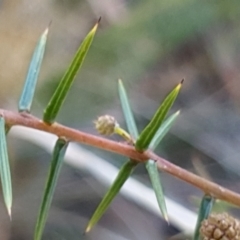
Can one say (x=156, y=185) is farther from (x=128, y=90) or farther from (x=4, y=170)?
(x=128, y=90)

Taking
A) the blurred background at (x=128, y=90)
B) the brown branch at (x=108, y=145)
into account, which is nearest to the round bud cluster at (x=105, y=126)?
the brown branch at (x=108, y=145)

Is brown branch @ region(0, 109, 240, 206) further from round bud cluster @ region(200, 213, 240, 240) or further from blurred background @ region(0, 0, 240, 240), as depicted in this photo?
blurred background @ region(0, 0, 240, 240)

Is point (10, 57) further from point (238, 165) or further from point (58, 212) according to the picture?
point (238, 165)

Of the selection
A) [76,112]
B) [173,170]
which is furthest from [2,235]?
[173,170]

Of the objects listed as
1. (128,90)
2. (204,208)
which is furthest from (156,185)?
(128,90)

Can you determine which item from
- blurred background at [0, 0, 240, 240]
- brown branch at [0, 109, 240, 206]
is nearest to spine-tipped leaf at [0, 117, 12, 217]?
brown branch at [0, 109, 240, 206]

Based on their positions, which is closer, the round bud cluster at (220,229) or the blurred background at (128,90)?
the round bud cluster at (220,229)

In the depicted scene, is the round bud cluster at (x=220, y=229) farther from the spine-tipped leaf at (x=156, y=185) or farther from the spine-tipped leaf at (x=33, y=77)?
the spine-tipped leaf at (x=33, y=77)

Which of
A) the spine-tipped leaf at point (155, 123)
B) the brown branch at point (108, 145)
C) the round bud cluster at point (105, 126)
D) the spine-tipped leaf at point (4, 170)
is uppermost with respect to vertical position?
the spine-tipped leaf at point (155, 123)
